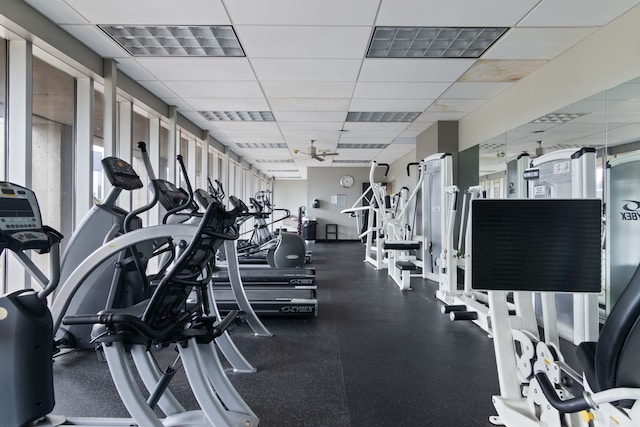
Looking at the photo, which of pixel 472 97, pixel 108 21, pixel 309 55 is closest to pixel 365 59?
pixel 309 55

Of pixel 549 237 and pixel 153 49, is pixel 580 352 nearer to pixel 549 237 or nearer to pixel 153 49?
pixel 549 237

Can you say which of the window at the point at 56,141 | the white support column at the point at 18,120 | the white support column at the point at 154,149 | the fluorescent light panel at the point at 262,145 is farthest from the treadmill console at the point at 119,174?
the fluorescent light panel at the point at 262,145

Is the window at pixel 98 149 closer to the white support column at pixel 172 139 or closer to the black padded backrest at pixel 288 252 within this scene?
the white support column at pixel 172 139

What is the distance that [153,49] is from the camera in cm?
331

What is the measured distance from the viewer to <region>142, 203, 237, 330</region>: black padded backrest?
55.7 inches

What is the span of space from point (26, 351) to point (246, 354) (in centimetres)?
144

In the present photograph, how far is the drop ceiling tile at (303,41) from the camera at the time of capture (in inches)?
114

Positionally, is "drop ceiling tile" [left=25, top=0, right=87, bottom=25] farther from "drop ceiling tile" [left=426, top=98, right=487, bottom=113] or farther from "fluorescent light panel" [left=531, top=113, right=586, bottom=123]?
"fluorescent light panel" [left=531, top=113, right=586, bottom=123]

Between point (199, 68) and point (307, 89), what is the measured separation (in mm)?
1292

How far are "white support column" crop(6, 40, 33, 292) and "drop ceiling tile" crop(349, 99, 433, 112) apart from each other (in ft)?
11.4

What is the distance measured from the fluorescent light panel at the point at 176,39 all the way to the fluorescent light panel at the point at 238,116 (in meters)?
2.00

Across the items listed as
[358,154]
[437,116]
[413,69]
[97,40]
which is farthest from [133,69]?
[358,154]

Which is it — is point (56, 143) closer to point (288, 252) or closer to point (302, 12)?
point (302, 12)

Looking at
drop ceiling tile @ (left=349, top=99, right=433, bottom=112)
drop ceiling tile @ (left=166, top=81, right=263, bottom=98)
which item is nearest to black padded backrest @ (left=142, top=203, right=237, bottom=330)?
drop ceiling tile @ (left=166, top=81, right=263, bottom=98)
